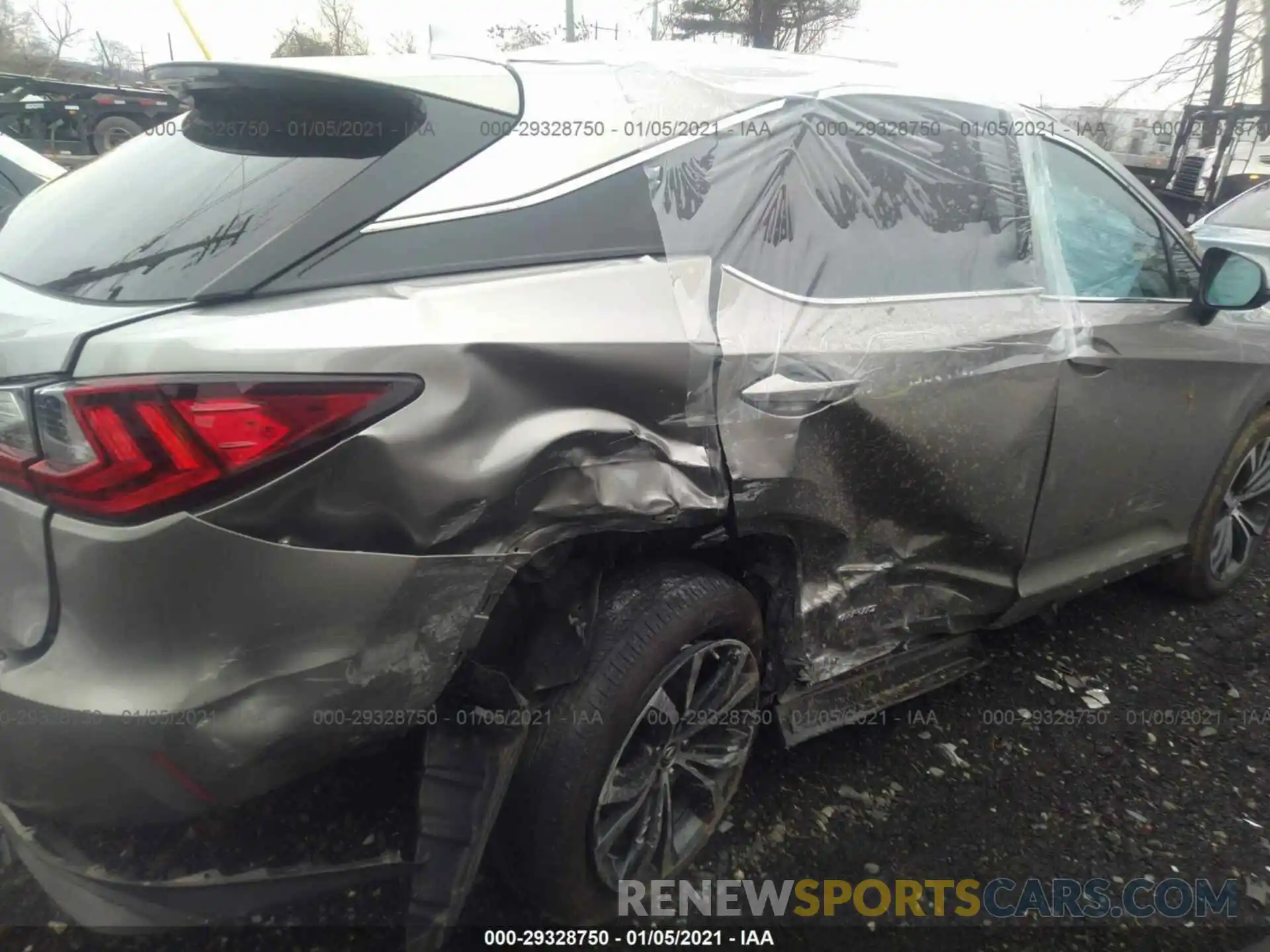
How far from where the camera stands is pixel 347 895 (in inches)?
81.0

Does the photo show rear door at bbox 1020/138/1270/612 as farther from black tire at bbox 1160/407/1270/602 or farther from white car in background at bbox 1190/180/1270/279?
white car in background at bbox 1190/180/1270/279

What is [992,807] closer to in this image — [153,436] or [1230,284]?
[1230,284]

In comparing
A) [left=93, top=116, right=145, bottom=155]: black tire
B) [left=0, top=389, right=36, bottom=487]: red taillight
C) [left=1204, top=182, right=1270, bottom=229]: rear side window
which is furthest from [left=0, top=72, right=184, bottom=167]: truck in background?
[left=0, top=389, right=36, bottom=487]: red taillight

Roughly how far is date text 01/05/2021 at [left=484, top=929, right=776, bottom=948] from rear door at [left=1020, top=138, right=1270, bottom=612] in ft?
4.43

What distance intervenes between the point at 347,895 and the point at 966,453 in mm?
1873

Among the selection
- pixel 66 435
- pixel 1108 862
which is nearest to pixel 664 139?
pixel 66 435

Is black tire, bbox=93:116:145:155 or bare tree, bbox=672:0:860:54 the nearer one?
black tire, bbox=93:116:145:155

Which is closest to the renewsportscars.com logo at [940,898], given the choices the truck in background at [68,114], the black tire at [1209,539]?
the black tire at [1209,539]

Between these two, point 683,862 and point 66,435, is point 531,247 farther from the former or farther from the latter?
point 683,862

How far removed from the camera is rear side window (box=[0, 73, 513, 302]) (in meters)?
1.52

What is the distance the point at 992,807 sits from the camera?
8.20ft

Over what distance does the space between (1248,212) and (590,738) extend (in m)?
7.50

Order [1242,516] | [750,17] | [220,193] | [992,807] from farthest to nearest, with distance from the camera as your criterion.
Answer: [750,17] < [1242,516] < [992,807] < [220,193]

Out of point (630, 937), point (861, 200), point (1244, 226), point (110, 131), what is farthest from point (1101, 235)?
point (110, 131)
